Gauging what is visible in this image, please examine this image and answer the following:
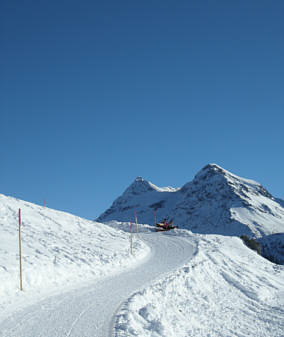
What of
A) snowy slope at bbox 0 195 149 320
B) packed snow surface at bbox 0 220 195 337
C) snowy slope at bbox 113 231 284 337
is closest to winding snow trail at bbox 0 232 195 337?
packed snow surface at bbox 0 220 195 337

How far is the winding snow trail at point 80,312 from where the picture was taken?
28.2 feet

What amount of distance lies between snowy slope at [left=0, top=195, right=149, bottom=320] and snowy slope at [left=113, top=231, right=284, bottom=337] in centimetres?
376

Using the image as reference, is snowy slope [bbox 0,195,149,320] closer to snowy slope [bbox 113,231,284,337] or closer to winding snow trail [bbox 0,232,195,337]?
winding snow trail [bbox 0,232,195,337]

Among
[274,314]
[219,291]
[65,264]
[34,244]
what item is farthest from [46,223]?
[274,314]

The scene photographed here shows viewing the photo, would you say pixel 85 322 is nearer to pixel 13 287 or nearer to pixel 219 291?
pixel 13 287

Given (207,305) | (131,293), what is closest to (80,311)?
(131,293)

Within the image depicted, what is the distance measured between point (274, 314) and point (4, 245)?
50.1 ft

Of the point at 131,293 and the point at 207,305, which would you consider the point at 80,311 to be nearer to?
the point at 131,293

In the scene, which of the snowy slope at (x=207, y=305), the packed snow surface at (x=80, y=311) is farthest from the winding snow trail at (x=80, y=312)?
the snowy slope at (x=207, y=305)

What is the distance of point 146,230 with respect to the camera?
49844 millimetres

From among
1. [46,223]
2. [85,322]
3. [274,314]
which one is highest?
[46,223]

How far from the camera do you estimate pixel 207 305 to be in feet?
48.7

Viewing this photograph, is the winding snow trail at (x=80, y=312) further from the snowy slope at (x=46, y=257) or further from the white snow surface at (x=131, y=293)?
the snowy slope at (x=46, y=257)

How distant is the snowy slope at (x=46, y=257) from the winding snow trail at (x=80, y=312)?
2.84 ft
